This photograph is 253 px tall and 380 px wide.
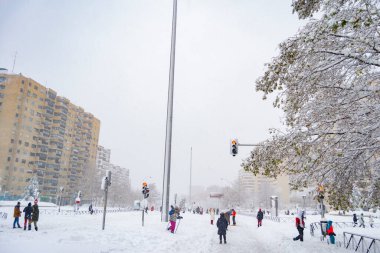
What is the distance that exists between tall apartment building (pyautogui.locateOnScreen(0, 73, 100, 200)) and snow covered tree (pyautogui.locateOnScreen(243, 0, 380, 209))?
243 feet

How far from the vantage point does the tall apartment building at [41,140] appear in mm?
72750

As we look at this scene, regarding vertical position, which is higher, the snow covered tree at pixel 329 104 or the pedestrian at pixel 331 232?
the snow covered tree at pixel 329 104

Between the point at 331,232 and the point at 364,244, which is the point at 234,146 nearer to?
the point at 331,232

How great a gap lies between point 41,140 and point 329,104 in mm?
91490

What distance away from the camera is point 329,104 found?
24.4 ft

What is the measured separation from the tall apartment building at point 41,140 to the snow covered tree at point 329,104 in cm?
7403

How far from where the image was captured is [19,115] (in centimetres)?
7625

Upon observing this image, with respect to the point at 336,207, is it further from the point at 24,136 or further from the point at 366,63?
the point at 24,136

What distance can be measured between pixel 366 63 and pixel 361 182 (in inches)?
160

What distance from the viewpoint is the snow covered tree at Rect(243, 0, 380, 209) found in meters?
6.23

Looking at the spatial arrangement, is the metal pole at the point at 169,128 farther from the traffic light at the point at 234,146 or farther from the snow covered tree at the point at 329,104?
the snow covered tree at the point at 329,104

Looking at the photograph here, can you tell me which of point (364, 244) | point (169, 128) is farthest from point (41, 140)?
point (364, 244)

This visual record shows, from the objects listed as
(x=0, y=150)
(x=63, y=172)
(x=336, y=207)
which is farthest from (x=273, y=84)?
(x=63, y=172)

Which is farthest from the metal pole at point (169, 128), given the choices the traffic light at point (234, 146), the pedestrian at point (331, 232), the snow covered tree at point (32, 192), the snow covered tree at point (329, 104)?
the snow covered tree at point (32, 192)
